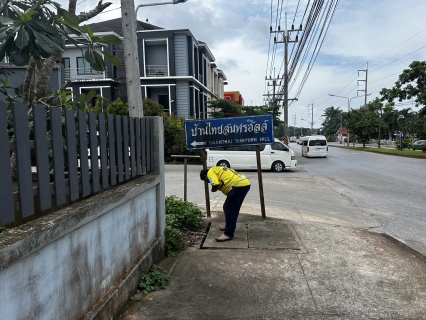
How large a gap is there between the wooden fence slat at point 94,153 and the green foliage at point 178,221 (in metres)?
1.98

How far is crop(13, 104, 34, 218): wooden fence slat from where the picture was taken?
205 cm

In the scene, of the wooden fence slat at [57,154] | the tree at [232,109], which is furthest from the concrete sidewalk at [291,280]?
the tree at [232,109]

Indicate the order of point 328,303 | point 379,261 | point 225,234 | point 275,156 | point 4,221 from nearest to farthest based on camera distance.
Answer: point 4,221
point 328,303
point 379,261
point 225,234
point 275,156

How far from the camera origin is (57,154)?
2434 mm

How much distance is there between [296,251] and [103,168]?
295 cm

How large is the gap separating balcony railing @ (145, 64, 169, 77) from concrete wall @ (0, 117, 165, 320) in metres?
23.0

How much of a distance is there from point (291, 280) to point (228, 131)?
306 centimetres

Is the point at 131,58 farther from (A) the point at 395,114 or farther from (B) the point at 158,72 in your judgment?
(A) the point at 395,114

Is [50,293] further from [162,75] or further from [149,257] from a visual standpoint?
[162,75]

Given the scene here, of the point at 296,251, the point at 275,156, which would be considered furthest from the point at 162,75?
the point at 296,251

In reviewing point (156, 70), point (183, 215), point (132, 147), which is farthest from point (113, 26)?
point (132, 147)

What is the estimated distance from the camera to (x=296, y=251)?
470 cm

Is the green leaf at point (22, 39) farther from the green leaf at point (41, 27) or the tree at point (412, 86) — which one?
the tree at point (412, 86)

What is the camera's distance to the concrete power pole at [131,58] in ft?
Answer: 17.1
